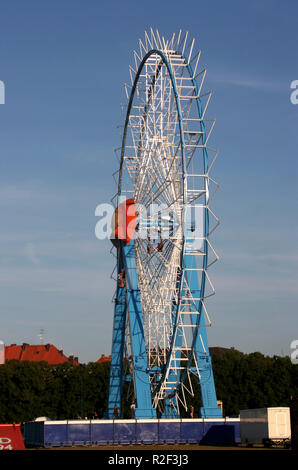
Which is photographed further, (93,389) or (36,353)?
(36,353)

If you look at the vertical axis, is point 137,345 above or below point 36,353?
below

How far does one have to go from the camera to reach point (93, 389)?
8544 centimetres

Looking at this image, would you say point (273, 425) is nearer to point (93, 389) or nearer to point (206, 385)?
point (206, 385)

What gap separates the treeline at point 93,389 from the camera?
83.0m

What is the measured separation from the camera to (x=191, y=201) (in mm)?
43594

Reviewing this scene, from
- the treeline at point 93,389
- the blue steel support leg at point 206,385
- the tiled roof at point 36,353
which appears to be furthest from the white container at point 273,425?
the tiled roof at point 36,353

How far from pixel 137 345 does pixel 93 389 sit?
117 feet

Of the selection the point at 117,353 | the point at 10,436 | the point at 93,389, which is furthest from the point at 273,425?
the point at 93,389

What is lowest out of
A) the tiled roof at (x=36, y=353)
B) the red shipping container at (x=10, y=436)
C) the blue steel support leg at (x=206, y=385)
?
the red shipping container at (x=10, y=436)

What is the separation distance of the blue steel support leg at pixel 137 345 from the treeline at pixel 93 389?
33366 mm

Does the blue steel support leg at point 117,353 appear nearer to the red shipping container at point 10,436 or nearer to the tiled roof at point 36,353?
the red shipping container at point 10,436

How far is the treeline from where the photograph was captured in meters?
83.0

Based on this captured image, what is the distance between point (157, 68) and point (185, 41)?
12.8 feet
